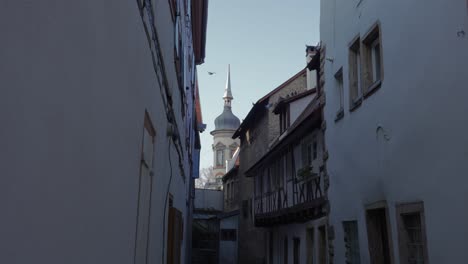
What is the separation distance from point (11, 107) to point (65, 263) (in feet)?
2.75

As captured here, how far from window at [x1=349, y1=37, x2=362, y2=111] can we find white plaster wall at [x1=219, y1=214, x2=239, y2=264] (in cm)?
2238

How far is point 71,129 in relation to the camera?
186cm

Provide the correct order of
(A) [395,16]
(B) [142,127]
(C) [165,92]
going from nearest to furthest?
(B) [142,127], (C) [165,92], (A) [395,16]

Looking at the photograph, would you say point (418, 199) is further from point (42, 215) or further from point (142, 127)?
point (42, 215)

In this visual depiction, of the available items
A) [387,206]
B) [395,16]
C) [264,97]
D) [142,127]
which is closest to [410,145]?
[387,206]

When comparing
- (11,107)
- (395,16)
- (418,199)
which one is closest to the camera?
(11,107)

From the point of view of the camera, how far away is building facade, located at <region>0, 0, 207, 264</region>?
51.6 inches

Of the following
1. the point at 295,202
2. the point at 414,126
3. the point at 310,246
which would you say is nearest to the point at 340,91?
the point at 414,126

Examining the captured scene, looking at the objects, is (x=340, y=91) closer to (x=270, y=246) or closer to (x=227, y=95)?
(x=270, y=246)

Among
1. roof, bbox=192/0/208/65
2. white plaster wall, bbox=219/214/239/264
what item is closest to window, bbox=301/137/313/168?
roof, bbox=192/0/208/65

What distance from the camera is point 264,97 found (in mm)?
25125

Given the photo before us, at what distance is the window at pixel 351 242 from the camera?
10156 mm

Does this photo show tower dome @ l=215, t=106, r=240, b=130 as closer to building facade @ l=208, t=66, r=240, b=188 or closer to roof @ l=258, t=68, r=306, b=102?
building facade @ l=208, t=66, r=240, b=188

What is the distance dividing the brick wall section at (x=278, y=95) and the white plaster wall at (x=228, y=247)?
30.9ft
